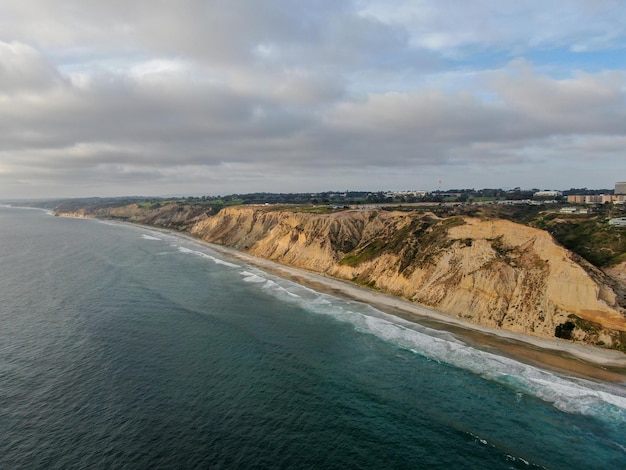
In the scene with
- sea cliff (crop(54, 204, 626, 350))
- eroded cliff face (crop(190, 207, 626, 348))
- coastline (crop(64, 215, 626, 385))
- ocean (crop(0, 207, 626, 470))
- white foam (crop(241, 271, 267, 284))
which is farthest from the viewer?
white foam (crop(241, 271, 267, 284))

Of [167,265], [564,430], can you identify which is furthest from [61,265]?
[564,430]

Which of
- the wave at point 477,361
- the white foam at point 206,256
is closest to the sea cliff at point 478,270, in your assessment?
the wave at point 477,361

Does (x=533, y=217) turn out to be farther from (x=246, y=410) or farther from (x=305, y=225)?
(x=246, y=410)

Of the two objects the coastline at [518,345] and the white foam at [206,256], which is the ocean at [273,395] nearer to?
the coastline at [518,345]

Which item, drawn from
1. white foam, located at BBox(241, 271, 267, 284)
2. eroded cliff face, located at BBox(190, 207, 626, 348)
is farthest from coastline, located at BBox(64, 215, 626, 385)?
white foam, located at BBox(241, 271, 267, 284)

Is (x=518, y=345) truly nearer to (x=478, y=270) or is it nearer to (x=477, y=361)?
(x=477, y=361)

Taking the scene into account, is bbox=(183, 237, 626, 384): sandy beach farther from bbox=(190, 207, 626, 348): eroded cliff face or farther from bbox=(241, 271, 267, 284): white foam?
bbox=(241, 271, 267, 284): white foam

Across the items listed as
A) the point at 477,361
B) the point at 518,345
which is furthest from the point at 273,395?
the point at 518,345
